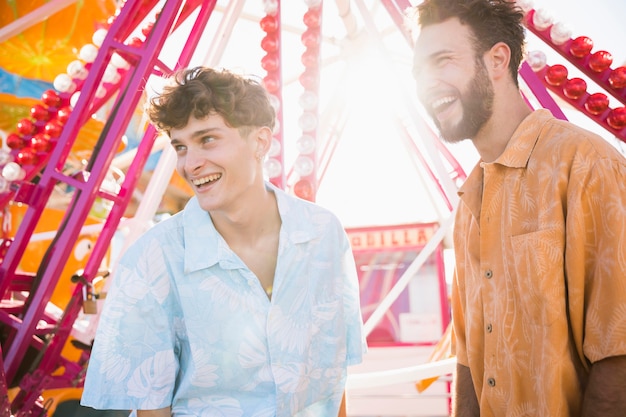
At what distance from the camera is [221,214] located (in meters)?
1.69

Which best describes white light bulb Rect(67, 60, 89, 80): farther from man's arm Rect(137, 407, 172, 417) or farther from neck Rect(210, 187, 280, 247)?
man's arm Rect(137, 407, 172, 417)

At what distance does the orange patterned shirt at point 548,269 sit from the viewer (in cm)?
112

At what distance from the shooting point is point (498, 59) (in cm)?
148

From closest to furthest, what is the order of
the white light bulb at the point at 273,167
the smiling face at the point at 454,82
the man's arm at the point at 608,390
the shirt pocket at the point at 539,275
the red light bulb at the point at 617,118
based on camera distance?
the man's arm at the point at 608,390
the shirt pocket at the point at 539,275
the smiling face at the point at 454,82
the white light bulb at the point at 273,167
the red light bulb at the point at 617,118

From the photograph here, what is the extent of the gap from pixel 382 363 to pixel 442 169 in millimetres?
4469

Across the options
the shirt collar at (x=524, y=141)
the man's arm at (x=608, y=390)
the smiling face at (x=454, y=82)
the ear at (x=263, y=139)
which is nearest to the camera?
the man's arm at (x=608, y=390)

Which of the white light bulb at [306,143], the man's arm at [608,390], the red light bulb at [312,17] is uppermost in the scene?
the red light bulb at [312,17]

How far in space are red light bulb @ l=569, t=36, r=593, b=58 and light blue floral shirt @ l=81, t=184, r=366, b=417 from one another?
9.56ft

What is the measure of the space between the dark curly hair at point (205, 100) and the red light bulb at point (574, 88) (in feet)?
8.66

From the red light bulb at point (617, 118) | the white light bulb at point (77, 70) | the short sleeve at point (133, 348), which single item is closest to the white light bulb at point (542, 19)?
the red light bulb at point (617, 118)

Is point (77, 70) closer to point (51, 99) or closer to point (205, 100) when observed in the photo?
point (51, 99)

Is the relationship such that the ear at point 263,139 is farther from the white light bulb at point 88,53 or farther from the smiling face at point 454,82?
the white light bulb at point 88,53

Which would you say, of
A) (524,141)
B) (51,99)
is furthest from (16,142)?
(524,141)

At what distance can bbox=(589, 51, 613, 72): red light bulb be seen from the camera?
3433 mm
